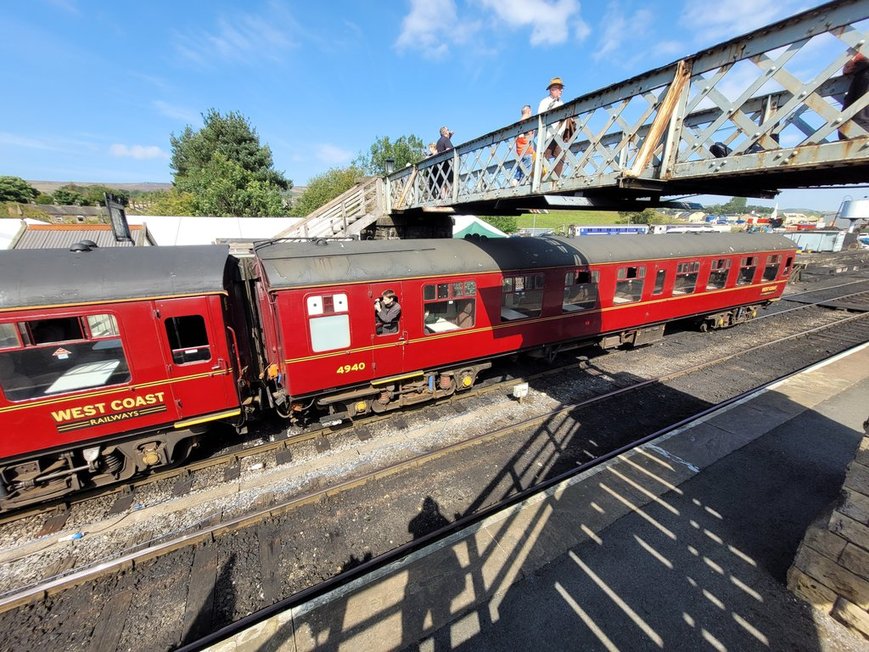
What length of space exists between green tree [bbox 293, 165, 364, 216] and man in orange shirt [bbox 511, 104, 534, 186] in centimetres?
3779

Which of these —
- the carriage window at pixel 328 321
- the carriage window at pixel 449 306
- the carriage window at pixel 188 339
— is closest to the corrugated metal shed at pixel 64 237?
the carriage window at pixel 188 339

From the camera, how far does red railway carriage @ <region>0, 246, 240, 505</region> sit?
15.6ft

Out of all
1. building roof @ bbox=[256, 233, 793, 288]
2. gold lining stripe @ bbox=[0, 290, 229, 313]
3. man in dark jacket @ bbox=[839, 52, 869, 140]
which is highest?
man in dark jacket @ bbox=[839, 52, 869, 140]

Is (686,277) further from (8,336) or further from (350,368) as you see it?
(8,336)

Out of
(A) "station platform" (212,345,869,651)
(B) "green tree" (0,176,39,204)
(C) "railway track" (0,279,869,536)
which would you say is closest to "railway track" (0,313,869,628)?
(A) "station platform" (212,345,869,651)

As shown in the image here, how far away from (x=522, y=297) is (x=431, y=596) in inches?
251

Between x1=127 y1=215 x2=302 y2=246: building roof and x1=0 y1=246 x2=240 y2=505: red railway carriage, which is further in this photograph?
x1=127 y1=215 x2=302 y2=246: building roof

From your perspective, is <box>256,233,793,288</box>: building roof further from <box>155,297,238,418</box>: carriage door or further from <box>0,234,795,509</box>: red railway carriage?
<box>155,297,238,418</box>: carriage door

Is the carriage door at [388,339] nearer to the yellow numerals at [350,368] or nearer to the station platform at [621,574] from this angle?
the yellow numerals at [350,368]

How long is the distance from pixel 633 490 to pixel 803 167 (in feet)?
15.0

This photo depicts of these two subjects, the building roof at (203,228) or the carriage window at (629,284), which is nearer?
the carriage window at (629,284)

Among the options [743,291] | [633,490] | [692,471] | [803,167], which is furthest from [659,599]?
[743,291]

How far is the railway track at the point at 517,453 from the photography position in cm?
466

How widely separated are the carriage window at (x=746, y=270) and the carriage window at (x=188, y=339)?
16.6 m
